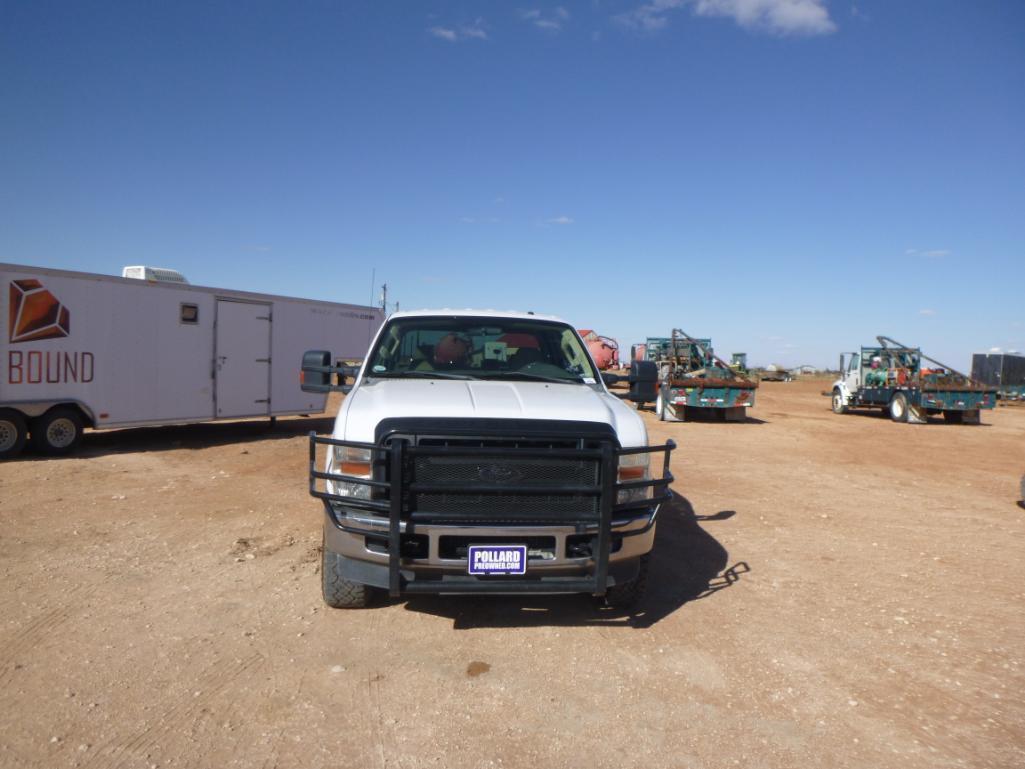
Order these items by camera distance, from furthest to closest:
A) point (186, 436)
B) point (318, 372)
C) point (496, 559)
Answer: point (186, 436), point (318, 372), point (496, 559)

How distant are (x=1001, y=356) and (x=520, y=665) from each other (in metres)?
37.3

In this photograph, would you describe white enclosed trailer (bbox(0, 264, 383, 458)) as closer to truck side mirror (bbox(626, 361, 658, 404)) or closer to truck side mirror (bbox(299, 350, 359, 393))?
truck side mirror (bbox(299, 350, 359, 393))

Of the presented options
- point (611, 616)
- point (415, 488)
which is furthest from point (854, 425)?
point (415, 488)

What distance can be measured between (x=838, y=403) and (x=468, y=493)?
2365cm

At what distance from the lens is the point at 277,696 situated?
3.42 meters

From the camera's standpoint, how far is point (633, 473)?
4.13 m

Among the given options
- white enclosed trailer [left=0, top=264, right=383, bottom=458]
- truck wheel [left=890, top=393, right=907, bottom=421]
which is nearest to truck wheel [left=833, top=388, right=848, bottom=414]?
truck wheel [left=890, top=393, right=907, bottom=421]

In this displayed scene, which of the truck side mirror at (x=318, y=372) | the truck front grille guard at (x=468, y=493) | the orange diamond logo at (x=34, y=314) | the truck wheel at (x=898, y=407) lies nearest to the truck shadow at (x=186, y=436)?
the orange diamond logo at (x=34, y=314)

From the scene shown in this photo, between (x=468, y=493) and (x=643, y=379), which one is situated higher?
(x=643, y=379)

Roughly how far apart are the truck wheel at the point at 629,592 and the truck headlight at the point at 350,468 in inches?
68.0

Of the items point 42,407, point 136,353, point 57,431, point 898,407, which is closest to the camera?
point 42,407

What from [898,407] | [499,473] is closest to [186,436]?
[499,473]

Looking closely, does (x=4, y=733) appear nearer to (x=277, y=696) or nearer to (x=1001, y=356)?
(x=277, y=696)

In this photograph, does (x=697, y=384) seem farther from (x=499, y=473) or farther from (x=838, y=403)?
(x=499, y=473)
